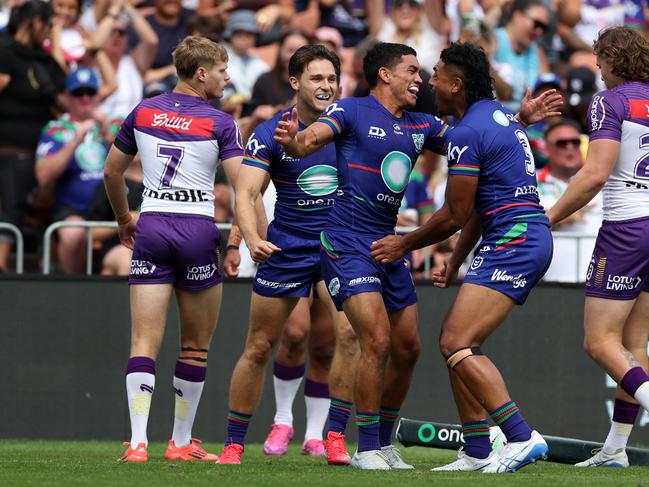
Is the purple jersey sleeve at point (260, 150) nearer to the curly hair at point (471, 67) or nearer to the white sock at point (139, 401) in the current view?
the curly hair at point (471, 67)

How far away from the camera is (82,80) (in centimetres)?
1328

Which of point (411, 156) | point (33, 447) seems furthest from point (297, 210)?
point (33, 447)

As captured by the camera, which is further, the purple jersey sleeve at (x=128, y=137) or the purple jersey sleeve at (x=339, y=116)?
the purple jersey sleeve at (x=128, y=137)

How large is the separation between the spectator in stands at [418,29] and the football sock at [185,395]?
7107 mm

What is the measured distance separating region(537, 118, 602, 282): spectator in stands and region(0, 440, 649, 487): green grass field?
308 cm

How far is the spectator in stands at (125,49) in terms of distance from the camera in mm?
14430

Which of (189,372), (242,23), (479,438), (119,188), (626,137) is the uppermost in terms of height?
(242,23)

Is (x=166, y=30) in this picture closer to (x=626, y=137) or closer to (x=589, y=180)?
(x=626, y=137)

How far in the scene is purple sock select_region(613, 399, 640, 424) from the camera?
8.59 meters

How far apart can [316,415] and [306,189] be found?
2.10 metres

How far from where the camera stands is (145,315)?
8383mm

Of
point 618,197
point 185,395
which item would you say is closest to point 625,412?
point 618,197

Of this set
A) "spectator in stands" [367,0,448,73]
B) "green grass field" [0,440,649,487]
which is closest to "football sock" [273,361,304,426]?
"green grass field" [0,440,649,487]

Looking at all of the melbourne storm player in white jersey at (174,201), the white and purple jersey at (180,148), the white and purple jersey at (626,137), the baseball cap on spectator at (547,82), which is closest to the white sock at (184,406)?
the melbourne storm player in white jersey at (174,201)
